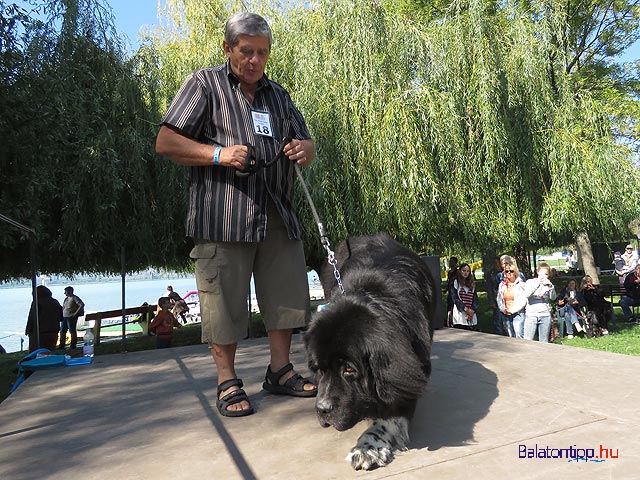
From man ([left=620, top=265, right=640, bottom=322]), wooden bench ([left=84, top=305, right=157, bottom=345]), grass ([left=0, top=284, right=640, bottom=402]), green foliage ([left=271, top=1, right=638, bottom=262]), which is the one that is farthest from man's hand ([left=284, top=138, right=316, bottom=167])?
wooden bench ([left=84, top=305, right=157, bottom=345])

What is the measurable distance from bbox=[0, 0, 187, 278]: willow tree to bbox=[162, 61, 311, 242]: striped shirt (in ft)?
15.8

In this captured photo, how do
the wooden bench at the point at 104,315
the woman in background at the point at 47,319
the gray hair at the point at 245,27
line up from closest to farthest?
the gray hair at the point at 245,27 < the woman in background at the point at 47,319 < the wooden bench at the point at 104,315

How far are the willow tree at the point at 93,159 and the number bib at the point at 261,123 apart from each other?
4.91 m

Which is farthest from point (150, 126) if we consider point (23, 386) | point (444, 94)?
point (23, 386)

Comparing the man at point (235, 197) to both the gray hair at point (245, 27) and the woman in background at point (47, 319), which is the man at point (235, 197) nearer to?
the gray hair at point (245, 27)

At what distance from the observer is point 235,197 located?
316 cm

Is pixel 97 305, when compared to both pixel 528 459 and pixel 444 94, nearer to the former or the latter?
pixel 444 94

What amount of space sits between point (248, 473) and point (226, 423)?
2.40 ft

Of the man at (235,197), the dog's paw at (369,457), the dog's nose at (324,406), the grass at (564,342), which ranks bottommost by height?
the grass at (564,342)

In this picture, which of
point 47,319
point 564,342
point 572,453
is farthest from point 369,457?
point 47,319

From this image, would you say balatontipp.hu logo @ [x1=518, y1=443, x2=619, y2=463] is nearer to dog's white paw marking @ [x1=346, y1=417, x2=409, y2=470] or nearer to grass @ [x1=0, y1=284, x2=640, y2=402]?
dog's white paw marking @ [x1=346, y1=417, x2=409, y2=470]

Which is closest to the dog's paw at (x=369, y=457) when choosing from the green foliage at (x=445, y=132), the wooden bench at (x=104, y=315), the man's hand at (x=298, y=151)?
the man's hand at (x=298, y=151)

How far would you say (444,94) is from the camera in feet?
30.9

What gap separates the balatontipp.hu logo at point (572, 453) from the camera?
86.9 inches
